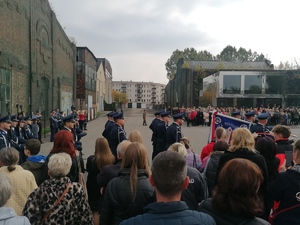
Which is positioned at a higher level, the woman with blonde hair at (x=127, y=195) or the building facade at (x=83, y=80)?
the building facade at (x=83, y=80)

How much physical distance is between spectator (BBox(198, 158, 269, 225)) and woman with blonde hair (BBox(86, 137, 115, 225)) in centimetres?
308

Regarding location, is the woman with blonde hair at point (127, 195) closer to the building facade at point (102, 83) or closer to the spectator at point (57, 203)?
the spectator at point (57, 203)

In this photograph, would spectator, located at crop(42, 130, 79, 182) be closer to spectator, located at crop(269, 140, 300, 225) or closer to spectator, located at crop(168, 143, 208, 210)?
spectator, located at crop(168, 143, 208, 210)

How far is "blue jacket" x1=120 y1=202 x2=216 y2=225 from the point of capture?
2.08m

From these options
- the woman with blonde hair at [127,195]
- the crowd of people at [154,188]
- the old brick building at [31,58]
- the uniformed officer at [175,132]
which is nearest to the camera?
the crowd of people at [154,188]

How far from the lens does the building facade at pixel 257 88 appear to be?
46.0 metres

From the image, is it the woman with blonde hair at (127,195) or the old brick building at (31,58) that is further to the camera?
the old brick building at (31,58)

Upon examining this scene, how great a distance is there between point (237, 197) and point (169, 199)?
1.67 feet

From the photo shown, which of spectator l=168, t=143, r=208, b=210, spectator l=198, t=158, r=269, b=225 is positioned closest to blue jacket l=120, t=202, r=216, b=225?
spectator l=198, t=158, r=269, b=225

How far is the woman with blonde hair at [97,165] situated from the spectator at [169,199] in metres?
3.16

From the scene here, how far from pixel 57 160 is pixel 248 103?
4514 cm

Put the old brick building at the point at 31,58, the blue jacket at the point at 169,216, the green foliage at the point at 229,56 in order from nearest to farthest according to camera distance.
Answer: the blue jacket at the point at 169,216 < the old brick building at the point at 31,58 < the green foliage at the point at 229,56

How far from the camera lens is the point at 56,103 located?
3080cm

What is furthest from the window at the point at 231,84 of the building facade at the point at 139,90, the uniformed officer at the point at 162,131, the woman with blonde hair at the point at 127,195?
the building facade at the point at 139,90
